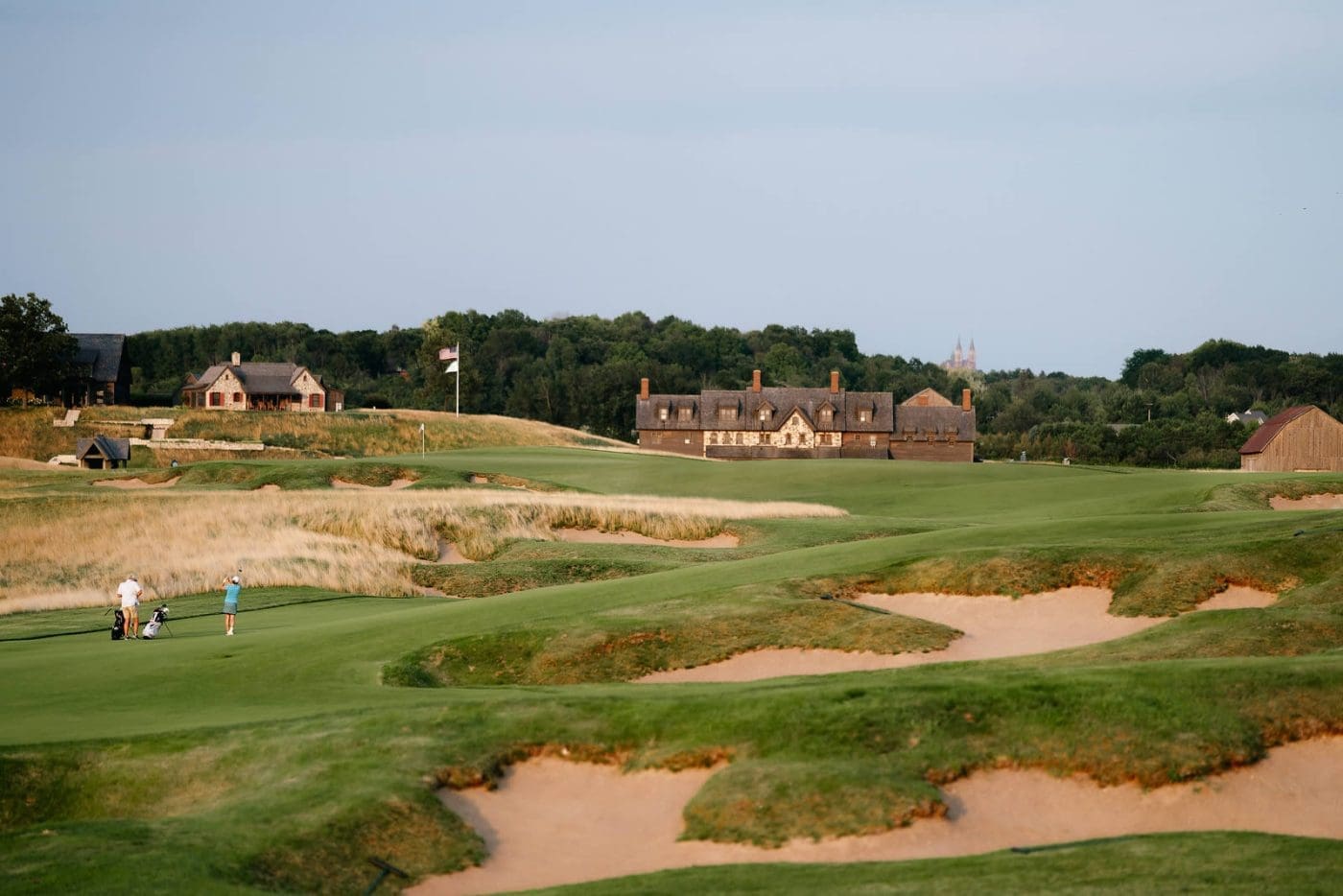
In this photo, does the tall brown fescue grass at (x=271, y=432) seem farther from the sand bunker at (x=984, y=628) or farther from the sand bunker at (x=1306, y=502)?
the sand bunker at (x=984, y=628)

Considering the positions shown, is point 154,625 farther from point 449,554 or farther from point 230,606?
point 449,554

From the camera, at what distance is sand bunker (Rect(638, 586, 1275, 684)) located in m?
26.0

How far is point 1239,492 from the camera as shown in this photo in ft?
176

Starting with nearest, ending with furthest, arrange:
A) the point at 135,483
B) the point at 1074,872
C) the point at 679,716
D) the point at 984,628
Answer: the point at 1074,872, the point at 679,716, the point at 984,628, the point at 135,483

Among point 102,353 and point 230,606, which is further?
point 102,353

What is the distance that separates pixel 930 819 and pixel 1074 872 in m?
2.62

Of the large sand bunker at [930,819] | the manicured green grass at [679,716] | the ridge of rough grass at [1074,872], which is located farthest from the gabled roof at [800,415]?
the ridge of rough grass at [1074,872]

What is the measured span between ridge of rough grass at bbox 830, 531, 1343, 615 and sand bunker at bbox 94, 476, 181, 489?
49188 millimetres

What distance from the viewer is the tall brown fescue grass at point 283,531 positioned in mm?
44688

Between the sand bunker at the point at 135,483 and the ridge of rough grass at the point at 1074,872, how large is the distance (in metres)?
61.3

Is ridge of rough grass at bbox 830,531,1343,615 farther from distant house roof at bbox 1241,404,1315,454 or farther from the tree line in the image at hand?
the tree line

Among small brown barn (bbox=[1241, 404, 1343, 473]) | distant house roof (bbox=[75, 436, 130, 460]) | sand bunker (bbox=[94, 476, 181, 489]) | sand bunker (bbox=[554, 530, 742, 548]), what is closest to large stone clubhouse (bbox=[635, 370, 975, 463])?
small brown barn (bbox=[1241, 404, 1343, 473])

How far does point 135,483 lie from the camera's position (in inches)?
2926

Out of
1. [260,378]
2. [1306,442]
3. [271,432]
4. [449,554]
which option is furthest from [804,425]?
[449,554]
